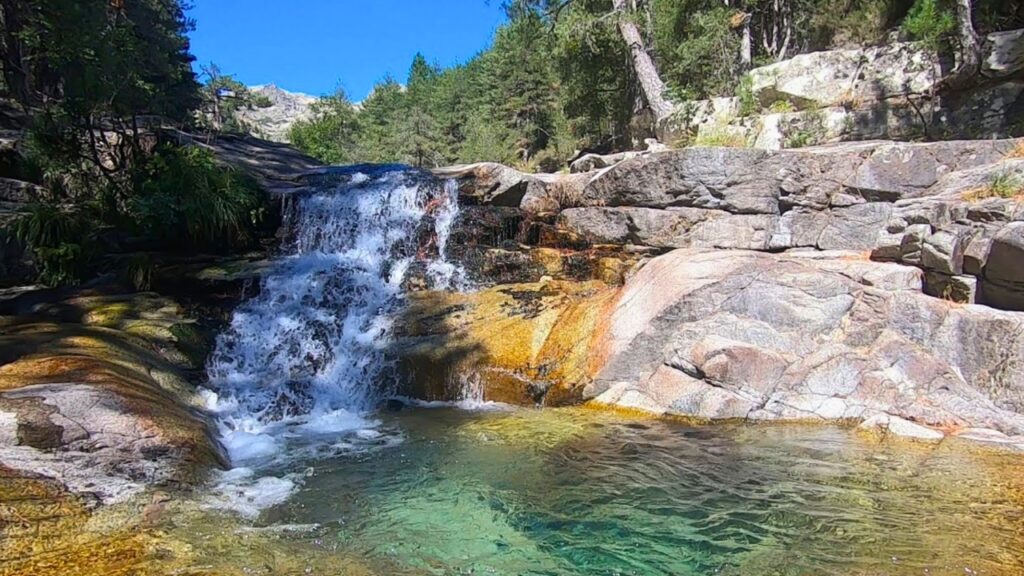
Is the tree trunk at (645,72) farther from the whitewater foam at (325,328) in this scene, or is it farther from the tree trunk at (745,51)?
the whitewater foam at (325,328)

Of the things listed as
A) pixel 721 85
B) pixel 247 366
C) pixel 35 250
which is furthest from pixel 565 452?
pixel 721 85

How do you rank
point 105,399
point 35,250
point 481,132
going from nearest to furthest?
point 105,399
point 35,250
point 481,132

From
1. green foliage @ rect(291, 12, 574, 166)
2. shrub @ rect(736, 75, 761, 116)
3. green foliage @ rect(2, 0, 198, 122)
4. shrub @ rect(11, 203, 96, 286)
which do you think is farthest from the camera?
green foliage @ rect(291, 12, 574, 166)

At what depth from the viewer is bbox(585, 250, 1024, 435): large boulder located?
6.70 meters

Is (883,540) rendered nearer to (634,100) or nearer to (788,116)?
(788,116)

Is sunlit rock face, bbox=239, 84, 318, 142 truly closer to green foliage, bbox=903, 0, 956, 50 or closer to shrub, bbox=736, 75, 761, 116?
shrub, bbox=736, 75, 761, 116

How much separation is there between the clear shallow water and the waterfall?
2097 millimetres

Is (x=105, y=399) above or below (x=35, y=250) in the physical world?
below

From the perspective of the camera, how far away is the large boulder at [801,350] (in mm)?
6703

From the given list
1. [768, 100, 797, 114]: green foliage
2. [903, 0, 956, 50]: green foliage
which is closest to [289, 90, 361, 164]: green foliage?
[768, 100, 797, 114]: green foliage

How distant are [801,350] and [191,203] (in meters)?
10.0

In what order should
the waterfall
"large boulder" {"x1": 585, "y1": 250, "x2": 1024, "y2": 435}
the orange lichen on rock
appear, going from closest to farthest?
"large boulder" {"x1": 585, "y1": 250, "x2": 1024, "y2": 435} < the waterfall < the orange lichen on rock

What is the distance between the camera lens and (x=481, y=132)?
37.6 meters

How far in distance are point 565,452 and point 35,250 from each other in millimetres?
9648
